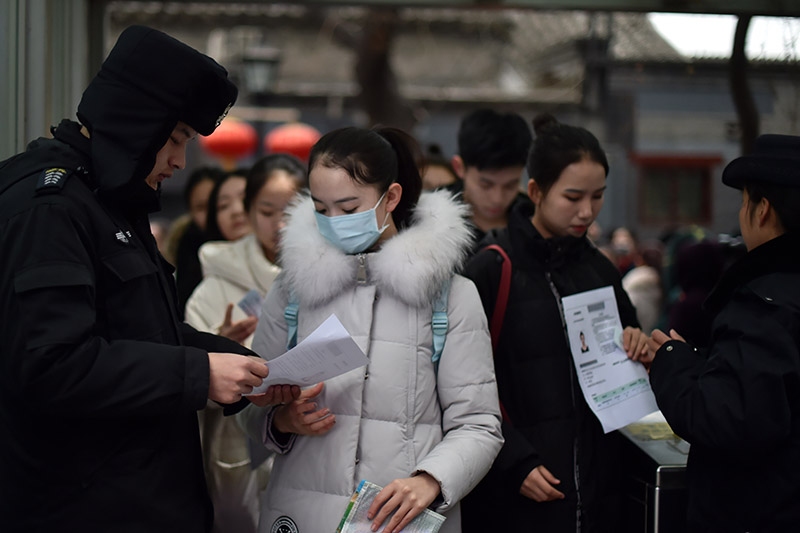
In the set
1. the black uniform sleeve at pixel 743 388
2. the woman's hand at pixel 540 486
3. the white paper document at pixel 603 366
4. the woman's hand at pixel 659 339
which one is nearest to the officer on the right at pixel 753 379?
the black uniform sleeve at pixel 743 388

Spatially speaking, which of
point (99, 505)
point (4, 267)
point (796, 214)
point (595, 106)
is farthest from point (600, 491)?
point (595, 106)

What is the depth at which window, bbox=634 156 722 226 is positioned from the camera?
51.0 feet

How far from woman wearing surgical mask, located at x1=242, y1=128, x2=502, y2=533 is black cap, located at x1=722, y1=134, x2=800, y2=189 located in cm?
74

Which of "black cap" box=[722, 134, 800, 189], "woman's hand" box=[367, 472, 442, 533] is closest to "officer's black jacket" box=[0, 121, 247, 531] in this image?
"woman's hand" box=[367, 472, 442, 533]

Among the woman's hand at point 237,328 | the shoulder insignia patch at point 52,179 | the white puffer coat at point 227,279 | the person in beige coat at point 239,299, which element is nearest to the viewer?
the shoulder insignia patch at point 52,179

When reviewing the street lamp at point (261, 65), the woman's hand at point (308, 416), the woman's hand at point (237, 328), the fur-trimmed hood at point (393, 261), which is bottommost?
the woman's hand at point (308, 416)

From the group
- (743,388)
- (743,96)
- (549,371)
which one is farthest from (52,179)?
(743,96)

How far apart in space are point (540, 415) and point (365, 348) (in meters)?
0.71

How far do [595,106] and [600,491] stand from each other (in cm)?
1204

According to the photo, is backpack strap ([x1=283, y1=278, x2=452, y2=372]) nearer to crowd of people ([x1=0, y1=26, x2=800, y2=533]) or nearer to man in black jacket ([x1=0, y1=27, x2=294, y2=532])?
crowd of people ([x1=0, y1=26, x2=800, y2=533])

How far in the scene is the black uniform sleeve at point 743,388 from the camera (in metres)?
2.08

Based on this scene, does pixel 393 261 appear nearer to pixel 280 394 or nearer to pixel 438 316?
pixel 438 316

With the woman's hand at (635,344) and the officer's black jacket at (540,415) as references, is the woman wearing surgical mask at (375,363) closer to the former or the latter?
the officer's black jacket at (540,415)

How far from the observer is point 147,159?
2033mm
